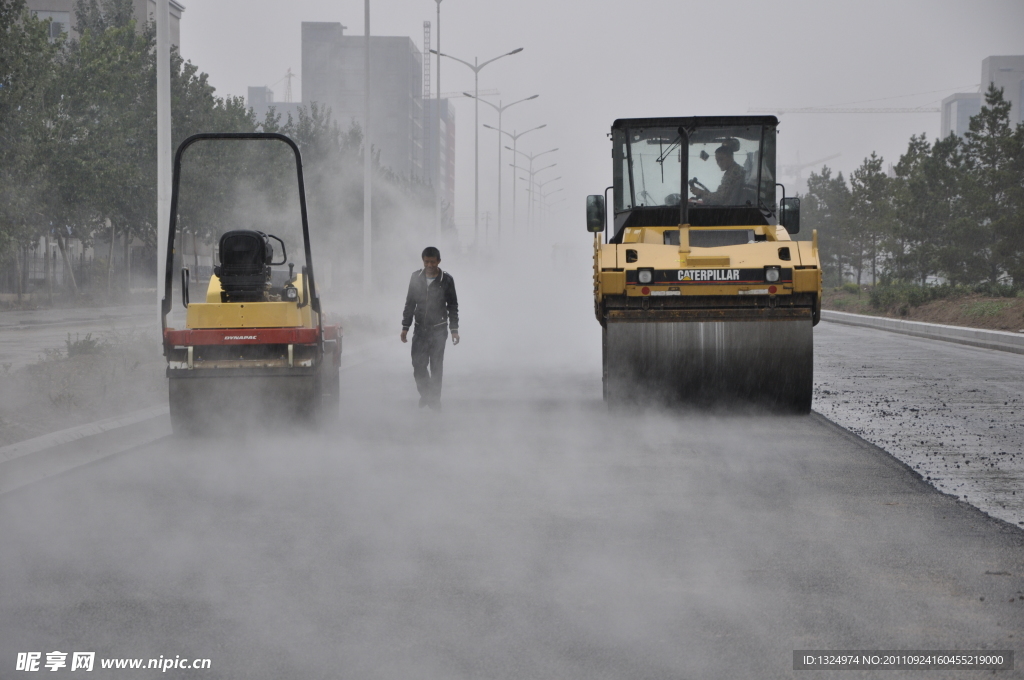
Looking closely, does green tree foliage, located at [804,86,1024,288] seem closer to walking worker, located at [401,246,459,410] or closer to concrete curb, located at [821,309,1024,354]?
concrete curb, located at [821,309,1024,354]

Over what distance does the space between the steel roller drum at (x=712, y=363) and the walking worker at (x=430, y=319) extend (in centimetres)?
193

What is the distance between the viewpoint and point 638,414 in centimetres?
1223

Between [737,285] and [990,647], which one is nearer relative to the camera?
[990,647]

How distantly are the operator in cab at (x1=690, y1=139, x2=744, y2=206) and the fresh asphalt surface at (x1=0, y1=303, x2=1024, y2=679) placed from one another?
4.25 meters

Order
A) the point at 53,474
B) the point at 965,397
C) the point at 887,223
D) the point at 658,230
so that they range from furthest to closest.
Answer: the point at 887,223 < the point at 965,397 < the point at 658,230 < the point at 53,474

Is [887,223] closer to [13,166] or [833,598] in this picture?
[13,166]

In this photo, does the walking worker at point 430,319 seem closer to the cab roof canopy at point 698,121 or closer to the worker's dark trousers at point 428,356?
the worker's dark trousers at point 428,356

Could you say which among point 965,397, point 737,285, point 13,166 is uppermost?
point 13,166

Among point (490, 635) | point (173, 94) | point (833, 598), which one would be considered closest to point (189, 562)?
point (490, 635)

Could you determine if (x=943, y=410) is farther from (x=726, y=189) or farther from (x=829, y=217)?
(x=829, y=217)

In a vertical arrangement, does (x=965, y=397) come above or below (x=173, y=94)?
below

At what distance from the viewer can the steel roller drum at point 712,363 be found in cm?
1172

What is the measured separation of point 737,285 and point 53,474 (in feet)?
20.7

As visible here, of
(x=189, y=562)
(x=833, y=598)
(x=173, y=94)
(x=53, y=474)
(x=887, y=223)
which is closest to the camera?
(x=833, y=598)
